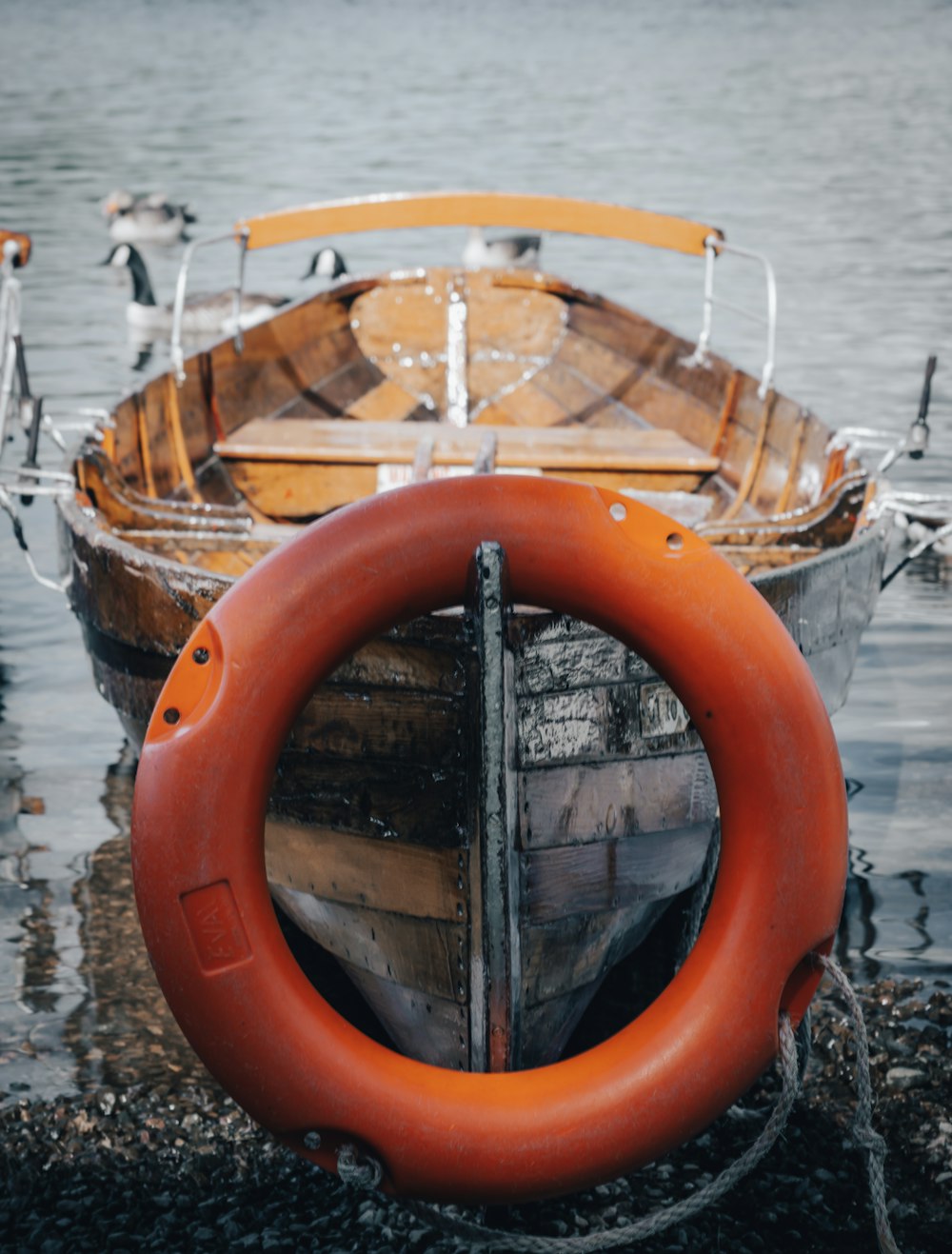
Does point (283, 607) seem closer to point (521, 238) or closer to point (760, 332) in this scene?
point (760, 332)

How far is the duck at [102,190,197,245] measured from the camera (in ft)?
59.2

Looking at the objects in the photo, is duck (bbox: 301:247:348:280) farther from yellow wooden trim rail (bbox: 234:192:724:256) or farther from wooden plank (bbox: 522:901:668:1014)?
wooden plank (bbox: 522:901:668:1014)

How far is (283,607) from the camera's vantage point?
2.92 metres

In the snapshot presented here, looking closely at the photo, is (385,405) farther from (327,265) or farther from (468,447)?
(327,265)

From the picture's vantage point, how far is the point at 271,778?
118 inches

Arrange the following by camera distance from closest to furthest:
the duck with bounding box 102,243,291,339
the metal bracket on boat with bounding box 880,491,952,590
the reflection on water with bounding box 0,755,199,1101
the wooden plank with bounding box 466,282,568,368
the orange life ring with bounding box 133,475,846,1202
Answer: the orange life ring with bounding box 133,475,846,1202
the reflection on water with bounding box 0,755,199,1101
the metal bracket on boat with bounding box 880,491,952,590
the wooden plank with bounding box 466,282,568,368
the duck with bounding box 102,243,291,339

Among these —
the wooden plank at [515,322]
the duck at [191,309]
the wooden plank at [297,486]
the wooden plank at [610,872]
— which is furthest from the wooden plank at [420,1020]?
the duck at [191,309]

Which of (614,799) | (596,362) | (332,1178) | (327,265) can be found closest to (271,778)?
(614,799)

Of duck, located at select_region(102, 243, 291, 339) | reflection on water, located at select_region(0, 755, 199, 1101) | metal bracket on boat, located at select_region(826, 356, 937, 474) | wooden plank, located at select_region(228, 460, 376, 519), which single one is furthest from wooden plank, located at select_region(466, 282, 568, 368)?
duck, located at select_region(102, 243, 291, 339)

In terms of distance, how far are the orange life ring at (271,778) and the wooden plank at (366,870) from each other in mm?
455

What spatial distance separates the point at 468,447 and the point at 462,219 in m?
1.40

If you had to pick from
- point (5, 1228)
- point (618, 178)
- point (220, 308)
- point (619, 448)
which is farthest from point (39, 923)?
point (618, 178)

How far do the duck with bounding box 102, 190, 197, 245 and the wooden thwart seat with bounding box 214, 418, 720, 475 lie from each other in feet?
40.9

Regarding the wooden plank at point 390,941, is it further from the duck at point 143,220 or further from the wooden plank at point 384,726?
the duck at point 143,220
